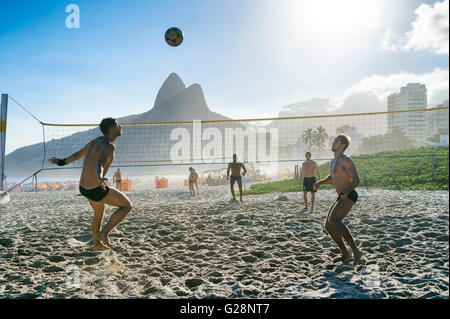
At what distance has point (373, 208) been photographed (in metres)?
5.61

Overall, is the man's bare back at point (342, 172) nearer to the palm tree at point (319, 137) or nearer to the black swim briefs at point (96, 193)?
the black swim briefs at point (96, 193)

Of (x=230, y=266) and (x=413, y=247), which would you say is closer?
(x=230, y=266)

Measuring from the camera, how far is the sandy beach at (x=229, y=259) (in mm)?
2176

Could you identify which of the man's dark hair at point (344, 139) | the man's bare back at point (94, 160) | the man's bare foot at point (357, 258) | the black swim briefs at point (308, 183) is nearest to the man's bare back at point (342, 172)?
the man's dark hair at point (344, 139)

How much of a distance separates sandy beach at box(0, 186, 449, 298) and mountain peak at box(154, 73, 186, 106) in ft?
520

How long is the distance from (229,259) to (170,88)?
16623 cm

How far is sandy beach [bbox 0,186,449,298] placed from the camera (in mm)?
2176

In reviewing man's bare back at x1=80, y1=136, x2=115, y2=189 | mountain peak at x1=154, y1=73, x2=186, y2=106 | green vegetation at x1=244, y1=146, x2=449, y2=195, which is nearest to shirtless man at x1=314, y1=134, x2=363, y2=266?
man's bare back at x1=80, y1=136, x2=115, y2=189
